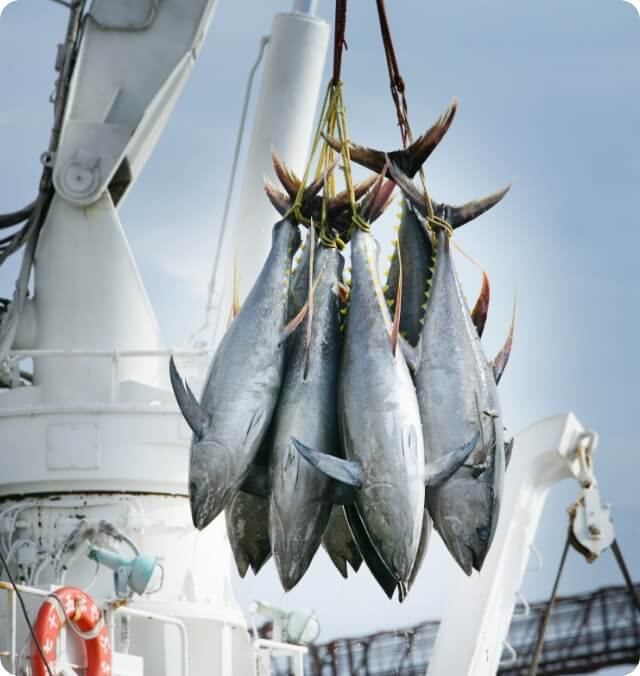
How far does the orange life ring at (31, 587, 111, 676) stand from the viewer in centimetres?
1312

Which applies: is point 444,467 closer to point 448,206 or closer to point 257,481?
point 257,481

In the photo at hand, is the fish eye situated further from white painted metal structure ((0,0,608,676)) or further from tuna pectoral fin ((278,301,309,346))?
white painted metal structure ((0,0,608,676))

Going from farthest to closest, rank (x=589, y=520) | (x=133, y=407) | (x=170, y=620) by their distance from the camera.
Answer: (x=589, y=520)
(x=133, y=407)
(x=170, y=620)

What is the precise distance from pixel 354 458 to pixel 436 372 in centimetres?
78

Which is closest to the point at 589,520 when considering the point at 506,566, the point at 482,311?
the point at 506,566

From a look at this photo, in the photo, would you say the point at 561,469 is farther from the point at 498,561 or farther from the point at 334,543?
the point at 334,543

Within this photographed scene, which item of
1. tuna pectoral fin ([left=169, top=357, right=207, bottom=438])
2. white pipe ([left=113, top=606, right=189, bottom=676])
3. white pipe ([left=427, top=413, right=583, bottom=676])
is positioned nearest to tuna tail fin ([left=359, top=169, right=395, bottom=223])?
tuna pectoral fin ([left=169, top=357, right=207, bottom=438])

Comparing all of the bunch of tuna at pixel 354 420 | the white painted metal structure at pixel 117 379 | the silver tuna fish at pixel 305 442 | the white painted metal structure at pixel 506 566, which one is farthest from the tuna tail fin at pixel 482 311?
the white painted metal structure at pixel 506 566

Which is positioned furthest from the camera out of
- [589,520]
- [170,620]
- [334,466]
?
[589,520]

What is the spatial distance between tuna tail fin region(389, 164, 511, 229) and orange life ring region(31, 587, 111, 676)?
5.47 m

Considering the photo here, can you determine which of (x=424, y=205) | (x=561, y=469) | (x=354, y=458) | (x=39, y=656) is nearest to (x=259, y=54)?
(x=561, y=469)

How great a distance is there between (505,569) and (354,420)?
8.98 m

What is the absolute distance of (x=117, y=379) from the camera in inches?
623

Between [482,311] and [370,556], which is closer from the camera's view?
[370,556]
